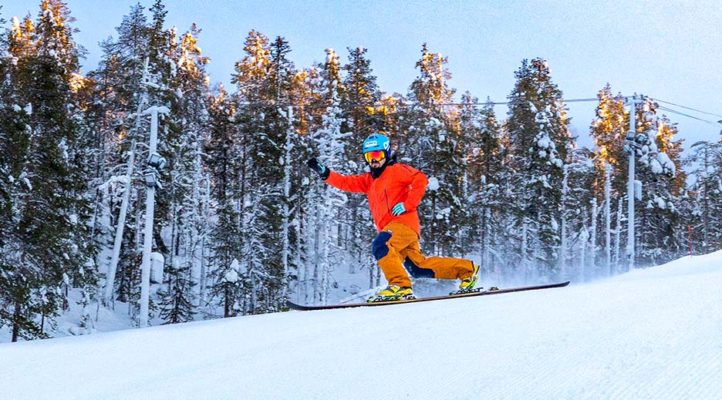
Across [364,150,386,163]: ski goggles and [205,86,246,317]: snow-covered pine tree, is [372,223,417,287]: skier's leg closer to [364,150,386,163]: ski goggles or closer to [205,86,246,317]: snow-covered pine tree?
[364,150,386,163]: ski goggles

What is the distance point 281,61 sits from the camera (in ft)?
103

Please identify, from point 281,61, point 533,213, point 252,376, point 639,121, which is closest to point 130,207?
point 281,61

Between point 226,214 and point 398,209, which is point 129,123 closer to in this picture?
point 226,214

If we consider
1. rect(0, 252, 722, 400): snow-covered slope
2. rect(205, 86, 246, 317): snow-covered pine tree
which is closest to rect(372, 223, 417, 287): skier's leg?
rect(0, 252, 722, 400): snow-covered slope

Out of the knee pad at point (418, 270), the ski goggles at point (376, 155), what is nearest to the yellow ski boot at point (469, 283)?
the knee pad at point (418, 270)

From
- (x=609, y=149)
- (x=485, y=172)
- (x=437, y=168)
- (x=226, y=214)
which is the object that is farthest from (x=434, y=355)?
(x=609, y=149)

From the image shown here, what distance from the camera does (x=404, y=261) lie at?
7.24 m

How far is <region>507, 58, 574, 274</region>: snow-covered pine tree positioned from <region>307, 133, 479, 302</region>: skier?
24938 mm

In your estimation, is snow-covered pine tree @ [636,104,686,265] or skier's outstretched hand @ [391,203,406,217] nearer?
skier's outstretched hand @ [391,203,406,217]

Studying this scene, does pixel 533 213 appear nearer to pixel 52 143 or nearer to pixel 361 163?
pixel 361 163

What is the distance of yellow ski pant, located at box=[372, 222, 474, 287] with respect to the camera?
6.84 metres

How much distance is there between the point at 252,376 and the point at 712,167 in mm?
53090

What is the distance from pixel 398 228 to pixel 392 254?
1.11 feet

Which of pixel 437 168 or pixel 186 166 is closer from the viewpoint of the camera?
pixel 437 168
